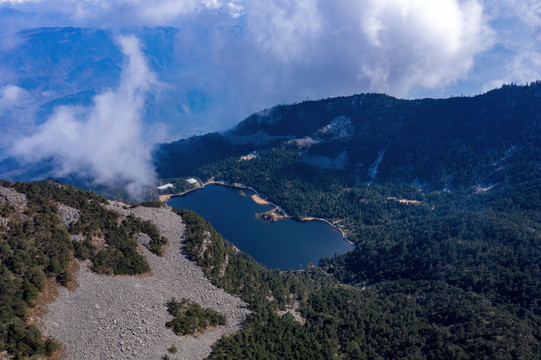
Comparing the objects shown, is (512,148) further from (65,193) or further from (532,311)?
(65,193)

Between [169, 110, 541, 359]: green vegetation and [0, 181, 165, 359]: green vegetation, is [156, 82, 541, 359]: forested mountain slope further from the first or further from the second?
[0, 181, 165, 359]: green vegetation

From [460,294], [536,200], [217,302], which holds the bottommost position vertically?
[217,302]

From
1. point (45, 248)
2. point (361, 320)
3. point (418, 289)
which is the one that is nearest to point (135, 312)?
point (45, 248)

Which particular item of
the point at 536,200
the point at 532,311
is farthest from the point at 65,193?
the point at 536,200

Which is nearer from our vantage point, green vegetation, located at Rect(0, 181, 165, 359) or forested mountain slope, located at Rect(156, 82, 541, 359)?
green vegetation, located at Rect(0, 181, 165, 359)

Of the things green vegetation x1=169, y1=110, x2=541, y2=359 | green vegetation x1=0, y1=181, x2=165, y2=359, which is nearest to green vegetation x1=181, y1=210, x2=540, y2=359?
green vegetation x1=169, y1=110, x2=541, y2=359
